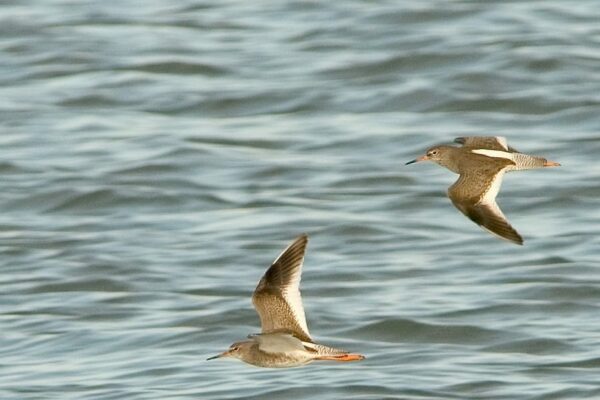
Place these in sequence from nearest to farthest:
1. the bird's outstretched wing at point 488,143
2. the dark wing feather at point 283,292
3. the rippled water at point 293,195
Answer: the dark wing feather at point 283,292 < the bird's outstretched wing at point 488,143 < the rippled water at point 293,195

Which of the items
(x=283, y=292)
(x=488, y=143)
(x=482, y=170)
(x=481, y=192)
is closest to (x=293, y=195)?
(x=488, y=143)

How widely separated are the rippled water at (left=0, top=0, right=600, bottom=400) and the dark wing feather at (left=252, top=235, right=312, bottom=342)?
8.21 feet

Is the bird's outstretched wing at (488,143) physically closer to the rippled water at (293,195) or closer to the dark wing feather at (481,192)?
the dark wing feather at (481,192)

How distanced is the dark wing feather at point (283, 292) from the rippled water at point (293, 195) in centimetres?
250

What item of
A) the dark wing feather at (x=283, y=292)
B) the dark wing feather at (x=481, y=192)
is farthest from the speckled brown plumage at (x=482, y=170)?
the dark wing feather at (x=283, y=292)

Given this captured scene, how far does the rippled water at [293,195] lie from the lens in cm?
1258

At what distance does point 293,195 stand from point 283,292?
7.64 m

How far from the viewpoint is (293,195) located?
16.8 m

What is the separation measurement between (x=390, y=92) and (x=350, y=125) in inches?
43.7

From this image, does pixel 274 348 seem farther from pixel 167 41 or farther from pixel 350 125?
pixel 167 41

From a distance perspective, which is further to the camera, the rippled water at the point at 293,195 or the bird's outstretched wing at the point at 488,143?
the rippled water at the point at 293,195

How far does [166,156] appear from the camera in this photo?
1797 cm

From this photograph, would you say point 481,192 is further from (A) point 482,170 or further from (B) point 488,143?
(B) point 488,143

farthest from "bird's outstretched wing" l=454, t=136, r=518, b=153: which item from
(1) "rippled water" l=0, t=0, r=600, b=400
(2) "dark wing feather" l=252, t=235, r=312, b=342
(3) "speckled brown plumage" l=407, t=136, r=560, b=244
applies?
(1) "rippled water" l=0, t=0, r=600, b=400
